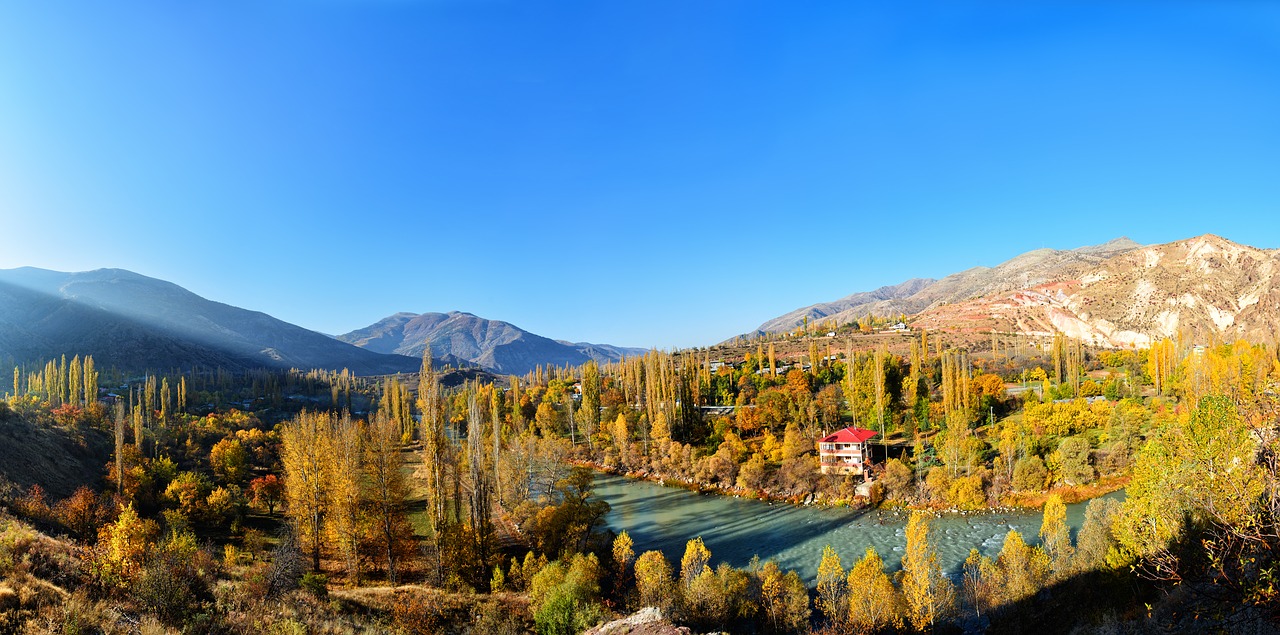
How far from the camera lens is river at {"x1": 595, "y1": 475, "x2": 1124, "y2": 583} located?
29703mm

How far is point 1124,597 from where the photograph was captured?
17.9 meters

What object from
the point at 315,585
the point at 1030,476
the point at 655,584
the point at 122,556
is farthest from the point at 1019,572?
the point at 122,556

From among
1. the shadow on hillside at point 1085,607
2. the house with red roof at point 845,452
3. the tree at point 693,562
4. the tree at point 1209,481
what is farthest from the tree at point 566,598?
the house with red roof at point 845,452

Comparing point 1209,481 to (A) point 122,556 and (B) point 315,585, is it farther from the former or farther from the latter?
(A) point 122,556

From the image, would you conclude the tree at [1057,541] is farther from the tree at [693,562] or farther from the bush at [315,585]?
the bush at [315,585]

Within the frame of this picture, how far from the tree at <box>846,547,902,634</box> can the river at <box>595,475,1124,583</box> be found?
8.47m

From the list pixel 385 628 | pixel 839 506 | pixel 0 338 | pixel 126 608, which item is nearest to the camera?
pixel 126 608

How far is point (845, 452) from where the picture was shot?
4325 centimetres

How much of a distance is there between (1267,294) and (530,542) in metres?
134

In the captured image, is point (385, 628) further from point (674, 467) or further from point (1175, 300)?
point (1175, 300)

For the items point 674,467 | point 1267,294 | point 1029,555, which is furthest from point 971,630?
point 1267,294

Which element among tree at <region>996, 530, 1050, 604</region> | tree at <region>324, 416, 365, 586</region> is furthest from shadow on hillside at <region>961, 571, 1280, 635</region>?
tree at <region>324, 416, 365, 586</region>

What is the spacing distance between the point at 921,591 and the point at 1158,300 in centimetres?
12746

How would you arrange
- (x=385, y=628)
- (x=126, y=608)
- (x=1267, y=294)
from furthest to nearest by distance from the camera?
(x=1267, y=294) → (x=385, y=628) → (x=126, y=608)
